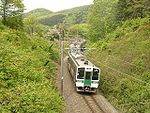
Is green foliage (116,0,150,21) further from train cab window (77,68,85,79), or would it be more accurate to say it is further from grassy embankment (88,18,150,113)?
train cab window (77,68,85,79)

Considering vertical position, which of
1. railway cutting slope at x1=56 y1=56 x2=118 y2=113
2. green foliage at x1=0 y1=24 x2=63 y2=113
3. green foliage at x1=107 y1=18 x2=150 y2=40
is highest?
green foliage at x1=107 y1=18 x2=150 y2=40

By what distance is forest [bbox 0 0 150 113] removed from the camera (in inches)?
666

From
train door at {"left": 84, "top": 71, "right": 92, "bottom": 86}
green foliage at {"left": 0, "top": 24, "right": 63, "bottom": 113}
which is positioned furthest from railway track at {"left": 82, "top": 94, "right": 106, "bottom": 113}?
green foliage at {"left": 0, "top": 24, "right": 63, "bottom": 113}

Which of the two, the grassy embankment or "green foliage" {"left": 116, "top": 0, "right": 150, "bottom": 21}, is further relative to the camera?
"green foliage" {"left": 116, "top": 0, "right": 150, "bottom": 21}

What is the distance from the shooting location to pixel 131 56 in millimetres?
34594

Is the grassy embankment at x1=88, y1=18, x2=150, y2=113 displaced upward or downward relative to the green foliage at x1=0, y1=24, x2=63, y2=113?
downward

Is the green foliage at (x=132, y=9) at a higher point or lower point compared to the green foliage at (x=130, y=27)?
higher

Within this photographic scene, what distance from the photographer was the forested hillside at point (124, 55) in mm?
25666

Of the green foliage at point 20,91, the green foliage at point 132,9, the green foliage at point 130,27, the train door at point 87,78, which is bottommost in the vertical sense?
the train door at point 87,78

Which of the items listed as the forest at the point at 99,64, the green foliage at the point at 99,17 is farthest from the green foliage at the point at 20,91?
the green foliage at the point at 99,17

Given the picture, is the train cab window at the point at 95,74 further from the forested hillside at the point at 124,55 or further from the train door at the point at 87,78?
the forested hillside at the point at 124,55

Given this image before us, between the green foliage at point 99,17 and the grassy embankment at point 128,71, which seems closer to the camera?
the grassy embankment at point 128,71

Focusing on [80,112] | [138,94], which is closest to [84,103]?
[80,112]

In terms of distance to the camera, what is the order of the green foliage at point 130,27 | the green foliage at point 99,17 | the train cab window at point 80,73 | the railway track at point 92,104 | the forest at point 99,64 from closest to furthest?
the forest at point 99,64
the railway track at point 92,104
the train cab window at point 80,73
the green foliage at point 130,27
the green foliage at point 99,17
